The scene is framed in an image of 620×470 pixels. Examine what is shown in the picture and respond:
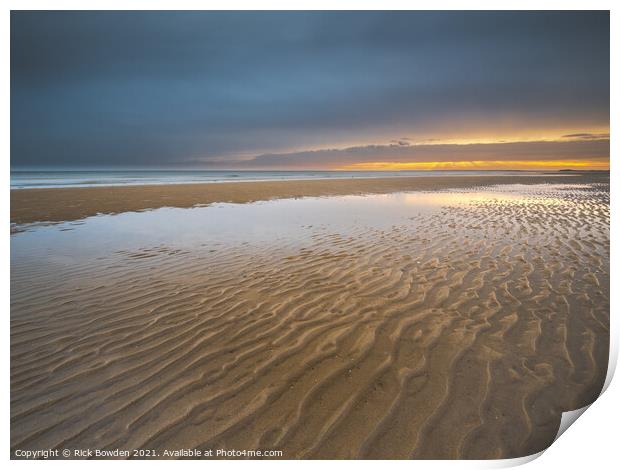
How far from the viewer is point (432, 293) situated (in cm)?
563

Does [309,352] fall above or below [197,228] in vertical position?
below

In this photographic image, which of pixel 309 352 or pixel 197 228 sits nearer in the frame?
pixel 309 352

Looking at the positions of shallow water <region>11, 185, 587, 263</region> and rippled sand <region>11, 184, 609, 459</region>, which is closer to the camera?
rippled sand <region>11, 184, 609, 459</region>

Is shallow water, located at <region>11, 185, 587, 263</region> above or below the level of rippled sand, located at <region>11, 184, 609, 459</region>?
above

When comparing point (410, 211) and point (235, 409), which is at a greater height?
point (410, 211)

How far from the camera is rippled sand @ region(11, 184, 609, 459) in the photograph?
2.87m

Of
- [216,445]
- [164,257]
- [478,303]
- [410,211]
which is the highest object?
[410,211]

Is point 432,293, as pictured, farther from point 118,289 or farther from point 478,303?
point 118,289

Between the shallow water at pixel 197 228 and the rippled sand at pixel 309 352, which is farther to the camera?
the shallow water at pixel 197 228

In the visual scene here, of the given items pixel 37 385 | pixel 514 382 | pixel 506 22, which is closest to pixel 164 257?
pixel 37 385

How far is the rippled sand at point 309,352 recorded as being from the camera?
2.87 metres

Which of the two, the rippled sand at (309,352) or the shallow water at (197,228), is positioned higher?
the shallow water at (197,228)

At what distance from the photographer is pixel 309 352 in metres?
3.95
